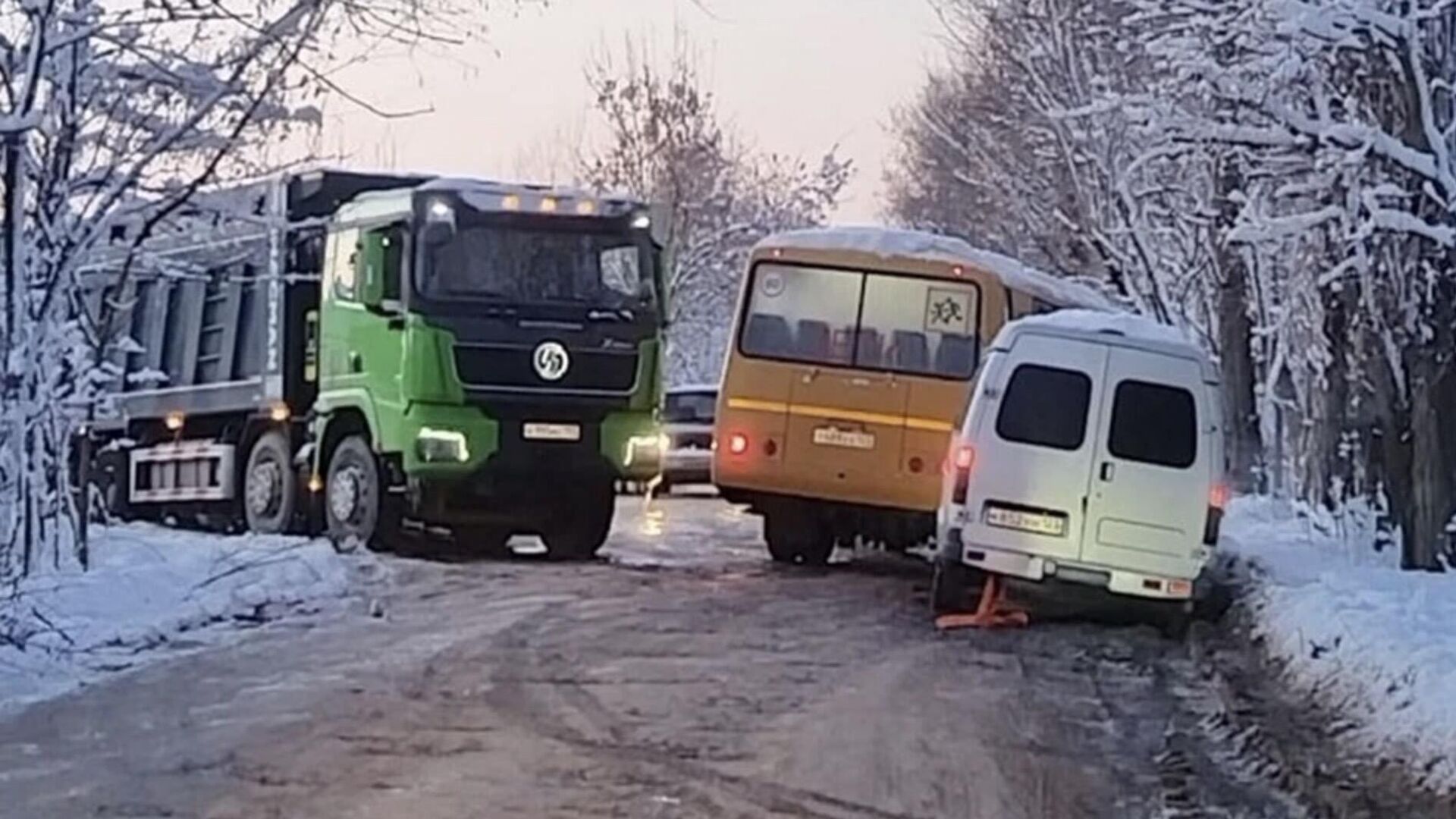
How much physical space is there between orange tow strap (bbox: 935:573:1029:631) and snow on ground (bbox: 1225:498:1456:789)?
68.0 inches

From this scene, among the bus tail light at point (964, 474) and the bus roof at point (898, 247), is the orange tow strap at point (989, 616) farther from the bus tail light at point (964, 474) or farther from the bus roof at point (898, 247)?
the bus roof at point (898, 247)

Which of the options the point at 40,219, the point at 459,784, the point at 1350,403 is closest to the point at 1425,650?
the point at 459,784

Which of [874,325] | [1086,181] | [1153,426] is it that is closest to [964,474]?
[1153,426]

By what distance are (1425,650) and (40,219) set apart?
30.9ft

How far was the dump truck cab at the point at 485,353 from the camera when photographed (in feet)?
69.6

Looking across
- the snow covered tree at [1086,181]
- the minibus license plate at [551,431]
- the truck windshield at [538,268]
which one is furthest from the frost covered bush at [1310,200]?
the minibus license plate at [551,431]

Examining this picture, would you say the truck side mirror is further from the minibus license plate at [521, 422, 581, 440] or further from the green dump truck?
the minibus license plate at [521, 422, 581, 440]

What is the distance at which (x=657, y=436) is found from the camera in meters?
22.2

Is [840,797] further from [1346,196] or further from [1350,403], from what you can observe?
[1350,403]

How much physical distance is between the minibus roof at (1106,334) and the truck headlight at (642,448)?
5227 millimetres

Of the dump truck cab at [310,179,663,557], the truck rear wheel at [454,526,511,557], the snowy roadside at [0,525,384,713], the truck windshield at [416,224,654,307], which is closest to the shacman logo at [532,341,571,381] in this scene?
the dump truck cab at [310,179,663,557]

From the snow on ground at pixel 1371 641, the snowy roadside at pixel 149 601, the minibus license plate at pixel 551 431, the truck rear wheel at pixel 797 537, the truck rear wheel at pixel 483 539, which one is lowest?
the truck rear wheel at pixel 483 539

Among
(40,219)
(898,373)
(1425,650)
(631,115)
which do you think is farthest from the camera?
(631,115)

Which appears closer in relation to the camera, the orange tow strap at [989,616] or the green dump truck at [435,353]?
the orange tow strap at [989,616]
